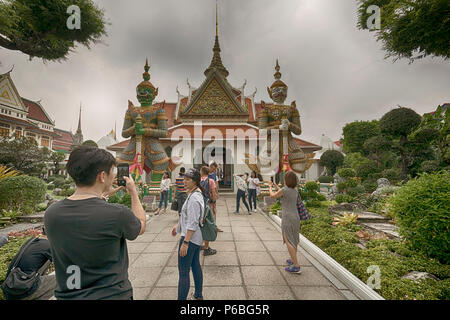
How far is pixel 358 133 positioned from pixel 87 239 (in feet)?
95.7

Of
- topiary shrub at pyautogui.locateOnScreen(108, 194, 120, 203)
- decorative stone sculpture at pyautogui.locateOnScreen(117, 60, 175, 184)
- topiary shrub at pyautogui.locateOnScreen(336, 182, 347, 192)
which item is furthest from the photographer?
topiary shrub at pyautogui.locateOnScreen(336, 182, 347, 192)

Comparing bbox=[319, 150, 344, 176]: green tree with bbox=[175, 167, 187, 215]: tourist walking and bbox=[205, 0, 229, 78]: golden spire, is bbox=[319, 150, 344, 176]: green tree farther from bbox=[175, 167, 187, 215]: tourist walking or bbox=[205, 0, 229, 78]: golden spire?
bbox=[175, 167, 187, 215]: tourist walking

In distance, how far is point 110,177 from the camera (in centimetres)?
159

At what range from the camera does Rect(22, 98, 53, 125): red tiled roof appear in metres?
26.1

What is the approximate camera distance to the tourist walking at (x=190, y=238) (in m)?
2.40

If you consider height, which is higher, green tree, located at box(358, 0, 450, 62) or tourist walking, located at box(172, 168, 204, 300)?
green tree, located at box(358, 0, 450, 62)

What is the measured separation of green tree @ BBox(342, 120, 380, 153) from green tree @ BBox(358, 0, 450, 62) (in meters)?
21.3

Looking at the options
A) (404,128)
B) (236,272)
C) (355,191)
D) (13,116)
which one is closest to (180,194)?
(236,272)

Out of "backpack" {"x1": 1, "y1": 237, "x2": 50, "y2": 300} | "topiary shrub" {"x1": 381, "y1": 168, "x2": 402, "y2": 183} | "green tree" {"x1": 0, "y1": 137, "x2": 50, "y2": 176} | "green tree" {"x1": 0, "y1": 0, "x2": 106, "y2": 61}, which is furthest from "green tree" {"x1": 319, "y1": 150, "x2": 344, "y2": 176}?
"green tree" {"x1": 0, "y1": 137, "x2": 50, "y2": 176}

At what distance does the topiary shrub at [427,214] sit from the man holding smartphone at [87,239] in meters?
4.96

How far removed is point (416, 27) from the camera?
15.4ft

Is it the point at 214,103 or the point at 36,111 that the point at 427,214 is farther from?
the point at 36,111
